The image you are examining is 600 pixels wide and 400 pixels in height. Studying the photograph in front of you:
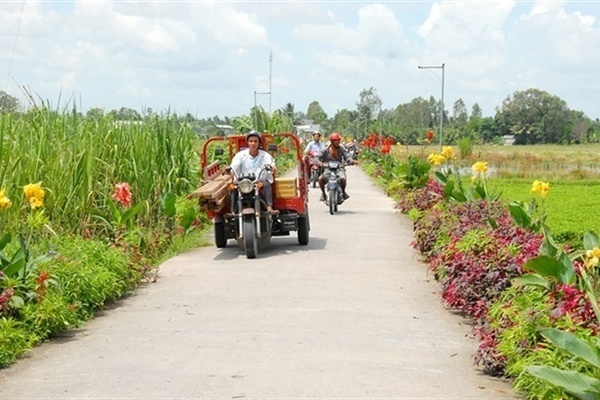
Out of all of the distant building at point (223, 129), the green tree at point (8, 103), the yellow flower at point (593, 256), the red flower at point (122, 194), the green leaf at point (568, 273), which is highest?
the green tree at point (8, 103)

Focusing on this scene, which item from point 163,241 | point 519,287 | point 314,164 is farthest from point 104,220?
point 314,164

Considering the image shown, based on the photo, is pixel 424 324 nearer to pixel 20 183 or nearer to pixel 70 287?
pixel 70 287

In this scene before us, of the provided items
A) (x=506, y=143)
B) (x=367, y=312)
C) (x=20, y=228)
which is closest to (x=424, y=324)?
(x=367, y=312)

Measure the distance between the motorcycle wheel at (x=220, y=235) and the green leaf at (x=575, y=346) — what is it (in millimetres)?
7864

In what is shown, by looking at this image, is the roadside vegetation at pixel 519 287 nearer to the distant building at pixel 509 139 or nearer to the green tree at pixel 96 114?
the green tree at pixel 96 114

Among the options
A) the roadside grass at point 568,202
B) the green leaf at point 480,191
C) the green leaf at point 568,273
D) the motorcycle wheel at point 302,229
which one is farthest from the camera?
the roadside grass at point 568,202

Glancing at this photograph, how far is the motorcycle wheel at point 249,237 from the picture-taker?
1172 cm

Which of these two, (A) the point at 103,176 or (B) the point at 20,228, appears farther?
(A) the point at 103,176

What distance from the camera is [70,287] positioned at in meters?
8.04

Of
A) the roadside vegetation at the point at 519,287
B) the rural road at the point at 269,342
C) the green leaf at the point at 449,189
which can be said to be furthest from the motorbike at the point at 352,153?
the rural road at the point at 269,342

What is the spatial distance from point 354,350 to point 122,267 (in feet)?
10.7

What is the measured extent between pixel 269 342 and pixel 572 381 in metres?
2.79

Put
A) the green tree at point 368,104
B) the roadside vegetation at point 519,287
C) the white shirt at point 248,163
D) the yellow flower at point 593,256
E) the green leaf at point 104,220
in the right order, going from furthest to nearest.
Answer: the green tree at point 368,104, the white shirt at point 248,163, the green leaf at point 104,220, the yellow flower at point 593,256, the roadside vegetation at point 519,287

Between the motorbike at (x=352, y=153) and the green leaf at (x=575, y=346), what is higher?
the motorbike at (x=352, y=153)
